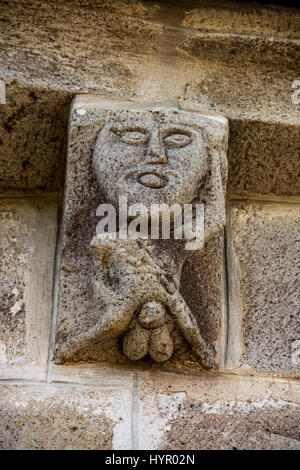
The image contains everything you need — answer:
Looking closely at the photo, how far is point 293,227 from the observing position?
83.0 inches

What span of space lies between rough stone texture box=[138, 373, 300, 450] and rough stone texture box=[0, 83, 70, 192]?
0.68m

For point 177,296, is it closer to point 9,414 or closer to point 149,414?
point 149,414

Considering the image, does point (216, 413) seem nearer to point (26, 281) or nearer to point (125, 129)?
point (26, 281)

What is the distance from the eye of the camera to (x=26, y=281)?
1938 mm

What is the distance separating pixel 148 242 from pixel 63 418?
443 mm

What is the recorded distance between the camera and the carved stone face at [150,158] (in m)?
1.74

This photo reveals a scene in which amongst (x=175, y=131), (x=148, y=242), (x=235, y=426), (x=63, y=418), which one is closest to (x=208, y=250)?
(x=148, y=242)

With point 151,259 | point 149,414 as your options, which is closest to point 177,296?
point 151,259

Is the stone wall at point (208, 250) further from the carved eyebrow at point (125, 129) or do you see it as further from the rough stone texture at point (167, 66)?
the carved eyebrow at point (125, 129)

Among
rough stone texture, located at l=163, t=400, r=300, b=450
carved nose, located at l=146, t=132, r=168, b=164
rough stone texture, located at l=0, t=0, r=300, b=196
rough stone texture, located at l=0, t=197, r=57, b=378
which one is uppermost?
rough stone texture, located at l=0, t=0, r=300, b=196

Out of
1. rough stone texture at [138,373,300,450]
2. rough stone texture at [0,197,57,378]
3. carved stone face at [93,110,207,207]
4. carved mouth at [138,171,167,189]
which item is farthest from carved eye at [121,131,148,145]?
rough stone texture at [138,373,300,450]

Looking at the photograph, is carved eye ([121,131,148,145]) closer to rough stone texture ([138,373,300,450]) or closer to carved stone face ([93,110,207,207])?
carved stone face ([93,110,207,207])

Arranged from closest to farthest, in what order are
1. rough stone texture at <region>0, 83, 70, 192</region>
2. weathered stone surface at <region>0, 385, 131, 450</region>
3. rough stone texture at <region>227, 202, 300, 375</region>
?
weathered stone surface at <region>0, 385, 131, 450</region>, rough stone texture at <region>227, 202, 300, 375</region>, rough stone texture at <region>0, 83, 70, 192</region>

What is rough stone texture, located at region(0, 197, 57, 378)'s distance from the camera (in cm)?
180
